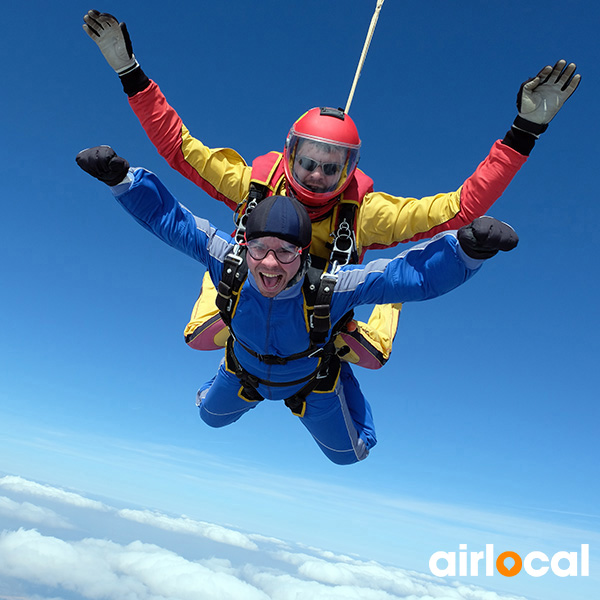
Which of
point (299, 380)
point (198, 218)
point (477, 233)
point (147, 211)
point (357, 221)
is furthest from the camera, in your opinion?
point (299, 380)

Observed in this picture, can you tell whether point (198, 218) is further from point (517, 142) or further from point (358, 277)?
point (517, 142)

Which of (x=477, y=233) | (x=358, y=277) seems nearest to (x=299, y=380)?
(x=358, y=277)

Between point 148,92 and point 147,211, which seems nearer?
point 147,211

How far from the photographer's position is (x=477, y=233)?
8.74 ft

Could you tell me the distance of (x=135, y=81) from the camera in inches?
152

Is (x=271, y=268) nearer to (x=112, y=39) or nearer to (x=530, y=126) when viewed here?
(x=530, y=126)

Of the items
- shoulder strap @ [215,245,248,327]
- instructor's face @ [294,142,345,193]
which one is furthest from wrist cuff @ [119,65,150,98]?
shoulder strap @ [215,245,248,327]

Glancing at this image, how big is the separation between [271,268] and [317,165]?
885 mm

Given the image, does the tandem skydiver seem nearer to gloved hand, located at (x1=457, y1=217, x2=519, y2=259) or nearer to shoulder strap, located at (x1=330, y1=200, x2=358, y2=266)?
shoulder strap, located at (x1=330, y1=200, x2=358, y2=266)

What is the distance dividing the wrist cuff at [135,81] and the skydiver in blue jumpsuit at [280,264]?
35.3 inches

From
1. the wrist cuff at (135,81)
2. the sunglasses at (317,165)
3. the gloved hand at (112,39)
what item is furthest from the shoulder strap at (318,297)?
the gloved hand at (112,39)

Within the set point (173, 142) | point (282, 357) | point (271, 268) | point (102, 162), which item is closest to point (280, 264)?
point (271, 268)

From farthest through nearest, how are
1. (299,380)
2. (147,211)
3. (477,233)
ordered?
(299,380) < (147,211) < (477,233)

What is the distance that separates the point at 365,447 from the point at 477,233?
10.3 ft
